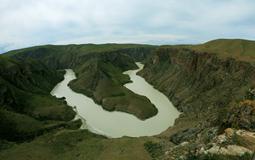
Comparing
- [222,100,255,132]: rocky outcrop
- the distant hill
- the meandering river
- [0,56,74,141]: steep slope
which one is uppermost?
the distant hill

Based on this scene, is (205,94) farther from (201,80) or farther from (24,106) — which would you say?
(24,106)

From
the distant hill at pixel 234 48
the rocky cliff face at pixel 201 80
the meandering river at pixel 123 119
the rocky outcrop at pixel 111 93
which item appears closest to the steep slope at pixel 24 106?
the meandering river at pixel 123 119

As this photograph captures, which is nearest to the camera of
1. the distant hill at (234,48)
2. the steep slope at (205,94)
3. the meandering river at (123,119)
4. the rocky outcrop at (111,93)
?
the steep slope at (205,94)

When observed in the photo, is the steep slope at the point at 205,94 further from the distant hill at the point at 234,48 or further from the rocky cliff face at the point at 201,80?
the distant hill at the point at 234,48

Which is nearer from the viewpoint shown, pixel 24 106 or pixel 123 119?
pixel 123 119

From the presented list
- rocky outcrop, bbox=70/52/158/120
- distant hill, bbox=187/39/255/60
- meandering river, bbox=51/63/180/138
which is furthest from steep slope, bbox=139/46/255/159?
rocky outcrop, bbox=70/52/158/120

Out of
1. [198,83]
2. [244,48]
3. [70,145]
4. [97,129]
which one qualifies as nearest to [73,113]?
[97,129]

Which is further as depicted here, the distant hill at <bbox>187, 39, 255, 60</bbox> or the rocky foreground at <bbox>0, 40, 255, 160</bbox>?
the distant hill at <bbox>187, 39, 255, 60</bbox>

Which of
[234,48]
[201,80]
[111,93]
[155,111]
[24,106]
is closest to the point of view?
[24,106]

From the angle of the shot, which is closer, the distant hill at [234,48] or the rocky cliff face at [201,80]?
the rocky cliff face at [201,80]

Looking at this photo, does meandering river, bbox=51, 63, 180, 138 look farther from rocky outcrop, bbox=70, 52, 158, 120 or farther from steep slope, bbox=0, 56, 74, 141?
steep slope, bbox=0, 56, 74, 141

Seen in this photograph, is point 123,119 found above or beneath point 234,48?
beneath

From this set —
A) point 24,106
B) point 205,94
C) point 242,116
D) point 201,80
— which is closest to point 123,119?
point 205,94
